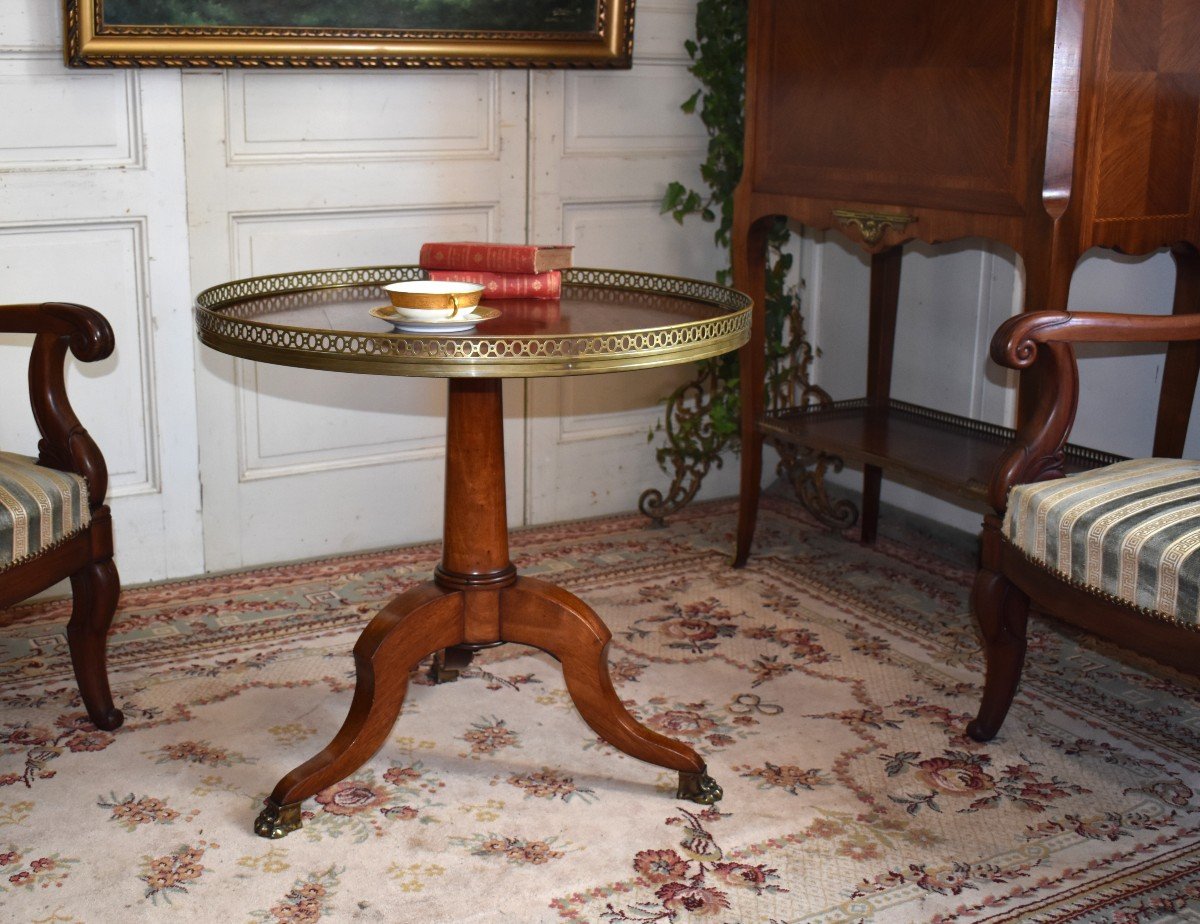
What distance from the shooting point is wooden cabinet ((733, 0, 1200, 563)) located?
2.62 metres

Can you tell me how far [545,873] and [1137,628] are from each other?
3.37ft

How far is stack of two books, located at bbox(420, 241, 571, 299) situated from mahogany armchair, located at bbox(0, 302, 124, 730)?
62 cm

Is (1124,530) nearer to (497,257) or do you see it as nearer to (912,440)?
(497,257)

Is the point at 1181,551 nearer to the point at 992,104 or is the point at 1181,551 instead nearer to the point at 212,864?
the point at 992,104

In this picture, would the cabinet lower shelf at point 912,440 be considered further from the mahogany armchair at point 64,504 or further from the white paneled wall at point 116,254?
the mahogany armchair at point 64,504

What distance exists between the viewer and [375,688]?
235 cm

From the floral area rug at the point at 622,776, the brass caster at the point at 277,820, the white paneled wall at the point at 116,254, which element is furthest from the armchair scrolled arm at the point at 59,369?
the white paneled wall at the point at 116,254

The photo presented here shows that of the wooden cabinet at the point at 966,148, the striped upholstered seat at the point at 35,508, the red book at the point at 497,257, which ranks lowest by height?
→ the striped upholstered seat at the point at 35,508

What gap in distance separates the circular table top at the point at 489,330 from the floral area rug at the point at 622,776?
822 mm

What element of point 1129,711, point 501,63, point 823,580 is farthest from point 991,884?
point 501,63

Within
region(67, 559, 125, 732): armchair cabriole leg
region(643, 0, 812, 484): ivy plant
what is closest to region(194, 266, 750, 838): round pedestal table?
region(67, 559, 125, 732): armchair cabriole leg

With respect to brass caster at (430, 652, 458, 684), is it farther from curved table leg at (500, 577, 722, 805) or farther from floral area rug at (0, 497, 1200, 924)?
curved table leg at (500, 577, 722, 805)

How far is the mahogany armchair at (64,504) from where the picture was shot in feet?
7.62

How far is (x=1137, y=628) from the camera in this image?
2.18 metres
